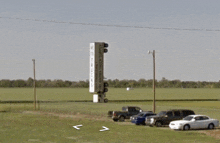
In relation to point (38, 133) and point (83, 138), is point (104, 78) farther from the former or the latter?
point (38, 133)

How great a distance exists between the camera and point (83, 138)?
1121 inches

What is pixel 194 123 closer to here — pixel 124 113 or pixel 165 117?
pixel 165 117

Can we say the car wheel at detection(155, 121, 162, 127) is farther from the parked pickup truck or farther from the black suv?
the parked pickup truck

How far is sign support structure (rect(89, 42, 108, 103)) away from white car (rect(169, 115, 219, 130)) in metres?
9.86

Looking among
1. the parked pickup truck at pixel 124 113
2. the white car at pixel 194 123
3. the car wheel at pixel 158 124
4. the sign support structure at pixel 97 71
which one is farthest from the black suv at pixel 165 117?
the sign support structure at pixel 97 71

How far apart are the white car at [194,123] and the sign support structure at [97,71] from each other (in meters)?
9.86

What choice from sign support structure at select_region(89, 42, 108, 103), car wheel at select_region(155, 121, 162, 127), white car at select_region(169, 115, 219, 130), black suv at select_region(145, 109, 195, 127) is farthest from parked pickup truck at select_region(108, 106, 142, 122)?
sign support structure at select_region(89, 42, 108, 103)

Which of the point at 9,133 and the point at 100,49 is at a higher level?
the point at 100,49

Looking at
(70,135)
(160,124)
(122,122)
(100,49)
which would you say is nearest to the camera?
(100,49)

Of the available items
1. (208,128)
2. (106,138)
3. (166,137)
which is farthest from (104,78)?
(208,128)

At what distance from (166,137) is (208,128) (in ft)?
26.8

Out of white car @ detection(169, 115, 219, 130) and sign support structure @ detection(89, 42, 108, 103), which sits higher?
sign support structure @ detection(89, 42, 108, 103)

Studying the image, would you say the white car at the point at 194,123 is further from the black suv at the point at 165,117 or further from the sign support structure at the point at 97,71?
the sign support structure at the point at 97,71

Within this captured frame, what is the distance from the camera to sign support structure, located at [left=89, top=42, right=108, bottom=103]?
27237mm
